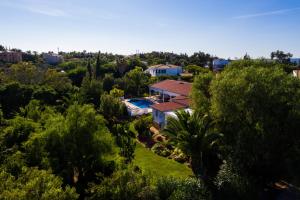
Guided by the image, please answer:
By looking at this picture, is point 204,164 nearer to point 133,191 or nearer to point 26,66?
point 133,191

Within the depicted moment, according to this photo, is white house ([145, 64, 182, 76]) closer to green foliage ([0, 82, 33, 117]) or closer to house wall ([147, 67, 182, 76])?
Result: house wall ([147, 67, 182, 76])

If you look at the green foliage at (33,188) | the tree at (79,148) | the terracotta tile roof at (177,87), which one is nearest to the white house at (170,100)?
the terracotta tile roof at (177,87)

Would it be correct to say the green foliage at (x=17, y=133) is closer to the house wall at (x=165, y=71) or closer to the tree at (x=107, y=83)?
the tree at (x=107, y=83)

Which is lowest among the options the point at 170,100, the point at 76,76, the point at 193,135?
the point at 170,100

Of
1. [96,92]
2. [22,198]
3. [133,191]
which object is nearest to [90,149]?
[133,191]

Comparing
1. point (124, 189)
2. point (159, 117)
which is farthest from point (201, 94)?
point (124, 189)

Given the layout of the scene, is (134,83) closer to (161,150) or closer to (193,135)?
(161,150)
